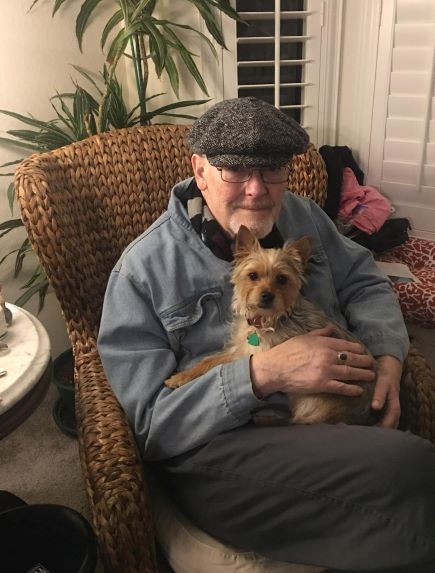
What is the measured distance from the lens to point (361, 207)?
236 cm

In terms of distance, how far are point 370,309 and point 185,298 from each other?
573 mm

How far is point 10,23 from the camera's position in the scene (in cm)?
202

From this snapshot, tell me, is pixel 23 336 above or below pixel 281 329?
above

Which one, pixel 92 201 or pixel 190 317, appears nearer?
pixel 190 317

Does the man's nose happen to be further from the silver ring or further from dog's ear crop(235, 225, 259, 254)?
the silver ring

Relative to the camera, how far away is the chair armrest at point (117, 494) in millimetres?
1044

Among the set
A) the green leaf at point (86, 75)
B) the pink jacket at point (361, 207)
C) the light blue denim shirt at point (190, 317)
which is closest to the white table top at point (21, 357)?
the light blue denim shirt at point (190, 317)

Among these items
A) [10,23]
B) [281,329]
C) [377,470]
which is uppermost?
[10,23]

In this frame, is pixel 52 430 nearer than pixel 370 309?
No

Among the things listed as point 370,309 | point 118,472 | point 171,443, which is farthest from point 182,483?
point 370,309

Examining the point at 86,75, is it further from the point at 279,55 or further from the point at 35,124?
the point at 279,55

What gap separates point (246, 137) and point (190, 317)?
0.48m

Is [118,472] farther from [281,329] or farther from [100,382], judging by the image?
[281,329]

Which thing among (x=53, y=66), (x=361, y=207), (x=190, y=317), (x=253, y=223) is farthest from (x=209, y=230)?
(x=53, y=66)
